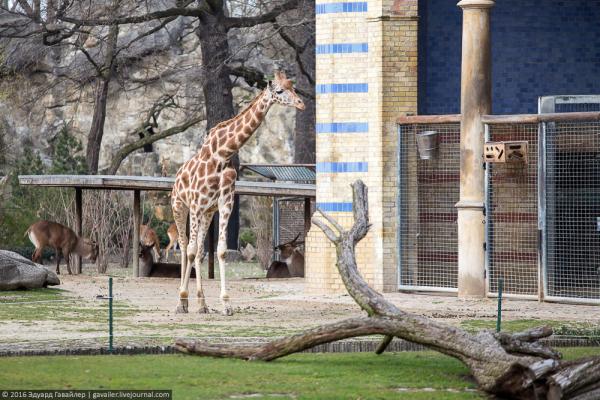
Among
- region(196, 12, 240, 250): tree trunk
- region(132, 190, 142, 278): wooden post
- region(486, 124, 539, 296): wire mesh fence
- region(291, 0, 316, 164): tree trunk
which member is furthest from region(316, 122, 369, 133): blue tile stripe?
region(291, 0, 316, 164): tree trunk

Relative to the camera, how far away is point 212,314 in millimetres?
18719

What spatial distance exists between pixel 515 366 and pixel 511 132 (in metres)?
10.2

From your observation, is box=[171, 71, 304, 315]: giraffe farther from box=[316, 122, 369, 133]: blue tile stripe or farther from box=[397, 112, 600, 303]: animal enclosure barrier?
box=[397, 112, 600, 303]: animal enclosure barrier

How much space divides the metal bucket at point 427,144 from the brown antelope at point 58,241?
8666 millimetres

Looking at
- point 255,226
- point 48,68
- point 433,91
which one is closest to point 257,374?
point 433,91

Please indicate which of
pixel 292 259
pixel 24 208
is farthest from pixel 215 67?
pixel 292 259

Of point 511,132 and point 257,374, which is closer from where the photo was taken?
point 257,374

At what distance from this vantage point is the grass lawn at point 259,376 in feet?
37.8

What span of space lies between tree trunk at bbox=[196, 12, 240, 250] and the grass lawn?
1990cm

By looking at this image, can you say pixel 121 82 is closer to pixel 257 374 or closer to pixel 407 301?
pixel 407 301

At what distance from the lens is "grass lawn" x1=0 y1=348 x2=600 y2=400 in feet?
37.8

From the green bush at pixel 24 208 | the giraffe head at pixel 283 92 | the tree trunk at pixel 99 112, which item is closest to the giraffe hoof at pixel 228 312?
the giraffe head at pixel 283 92

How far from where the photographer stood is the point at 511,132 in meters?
21.0

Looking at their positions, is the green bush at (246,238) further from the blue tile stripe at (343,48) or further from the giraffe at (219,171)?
the giraffe at (219,171)
